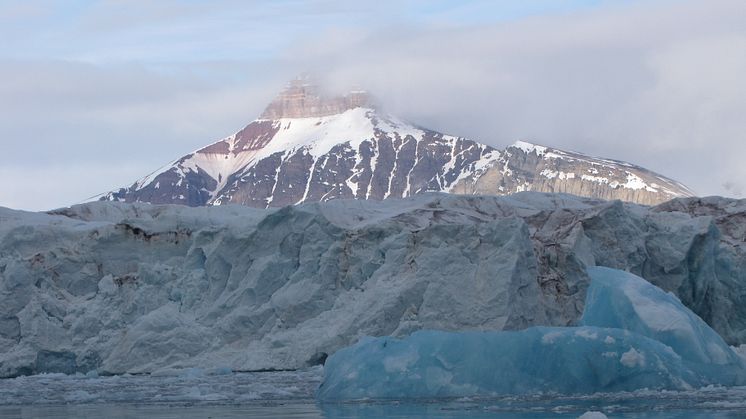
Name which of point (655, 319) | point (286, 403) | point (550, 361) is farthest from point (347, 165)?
point (550, 361)

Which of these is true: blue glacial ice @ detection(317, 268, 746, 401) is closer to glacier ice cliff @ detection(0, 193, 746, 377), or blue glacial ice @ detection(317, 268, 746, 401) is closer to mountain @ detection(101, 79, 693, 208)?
glacier ice cliff @ detection(0, 193, 746, 377)

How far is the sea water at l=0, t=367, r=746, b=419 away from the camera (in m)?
12.7

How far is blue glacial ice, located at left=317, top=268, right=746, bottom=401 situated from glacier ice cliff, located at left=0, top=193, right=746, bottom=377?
20.9ft

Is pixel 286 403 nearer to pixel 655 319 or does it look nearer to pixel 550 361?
pixel 550 361

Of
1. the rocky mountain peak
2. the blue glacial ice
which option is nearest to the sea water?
the blue glacial ice

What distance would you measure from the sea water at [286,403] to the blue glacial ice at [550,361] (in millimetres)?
286

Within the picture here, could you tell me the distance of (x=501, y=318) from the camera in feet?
72.8

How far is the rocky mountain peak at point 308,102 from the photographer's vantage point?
13612 cm

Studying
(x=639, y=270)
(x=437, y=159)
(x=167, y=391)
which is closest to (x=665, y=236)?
(x=639, y=270)

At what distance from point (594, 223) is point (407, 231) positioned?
168 inches

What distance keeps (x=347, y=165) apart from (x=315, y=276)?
99659 mm

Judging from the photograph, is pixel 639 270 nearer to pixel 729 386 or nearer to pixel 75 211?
pixel 729 386

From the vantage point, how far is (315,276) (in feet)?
80.6

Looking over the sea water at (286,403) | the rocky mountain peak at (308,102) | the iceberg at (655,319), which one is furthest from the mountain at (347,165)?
the iceberg at (655,319)
